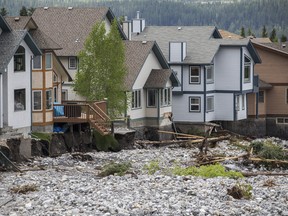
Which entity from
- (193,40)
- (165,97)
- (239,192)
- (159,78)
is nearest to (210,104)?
(193,40)

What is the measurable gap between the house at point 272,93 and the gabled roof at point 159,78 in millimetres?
12946

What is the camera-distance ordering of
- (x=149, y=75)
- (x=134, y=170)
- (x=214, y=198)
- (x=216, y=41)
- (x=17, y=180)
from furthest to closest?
(x=216, y=41) → (x=149, y=75) → (x=134, y=170) → (x=17, y=180) → (x=214, y=198)

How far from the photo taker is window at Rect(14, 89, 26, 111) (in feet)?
185

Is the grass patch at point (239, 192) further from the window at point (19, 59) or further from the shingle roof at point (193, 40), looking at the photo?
the shingle roof at point (193, 40)

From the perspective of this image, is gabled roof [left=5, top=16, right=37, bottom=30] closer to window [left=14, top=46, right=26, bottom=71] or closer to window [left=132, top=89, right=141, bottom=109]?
window [left=14, top=46, right=26, bottom=71]

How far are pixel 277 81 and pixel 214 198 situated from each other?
4556cm

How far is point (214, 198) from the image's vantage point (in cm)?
4019

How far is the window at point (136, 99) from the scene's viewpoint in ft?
233

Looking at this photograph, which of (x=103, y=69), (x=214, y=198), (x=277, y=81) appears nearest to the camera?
(x=214, y=198)

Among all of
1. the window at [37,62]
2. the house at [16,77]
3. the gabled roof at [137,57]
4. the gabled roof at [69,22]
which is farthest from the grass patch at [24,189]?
the gabled roof at [69,22]

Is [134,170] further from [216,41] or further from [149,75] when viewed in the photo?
[216,41]

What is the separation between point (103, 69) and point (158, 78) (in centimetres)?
697

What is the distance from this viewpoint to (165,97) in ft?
242

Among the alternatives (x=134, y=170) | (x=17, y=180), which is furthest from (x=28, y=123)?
(x=17, y=180)
